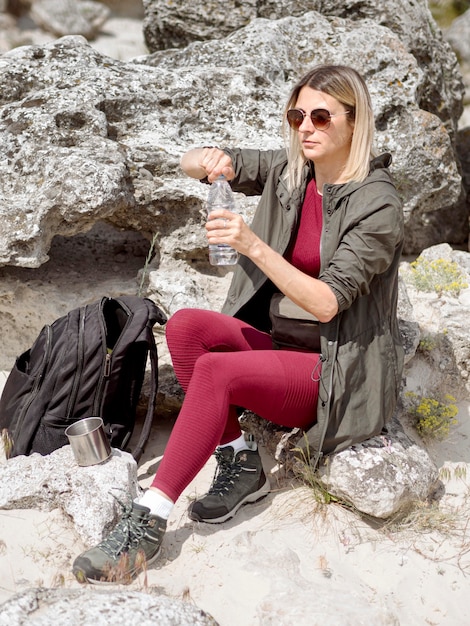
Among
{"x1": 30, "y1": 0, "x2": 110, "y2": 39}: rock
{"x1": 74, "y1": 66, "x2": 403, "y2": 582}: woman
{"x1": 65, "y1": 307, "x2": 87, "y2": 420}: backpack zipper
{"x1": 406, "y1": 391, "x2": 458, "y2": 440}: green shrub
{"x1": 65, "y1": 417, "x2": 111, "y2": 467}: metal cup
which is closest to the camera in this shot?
{"x1": 74, "y1": 66, "x2": 403, "y2": 582}: woman

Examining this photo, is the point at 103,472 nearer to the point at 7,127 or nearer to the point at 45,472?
the point at 45,472

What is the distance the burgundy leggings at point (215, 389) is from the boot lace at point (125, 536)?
0.57 feet

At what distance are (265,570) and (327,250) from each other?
4.78ft

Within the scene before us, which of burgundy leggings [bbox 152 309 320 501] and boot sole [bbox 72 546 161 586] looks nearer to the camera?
boot sole [bbox 72 546 161 586]

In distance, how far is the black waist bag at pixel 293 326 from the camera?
132 inches

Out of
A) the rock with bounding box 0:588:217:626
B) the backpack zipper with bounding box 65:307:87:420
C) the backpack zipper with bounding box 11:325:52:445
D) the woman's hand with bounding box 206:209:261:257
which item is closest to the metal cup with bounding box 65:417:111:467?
the backpack zipper with bounding box 65:307:87:420

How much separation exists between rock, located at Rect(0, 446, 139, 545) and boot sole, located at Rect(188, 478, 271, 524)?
32 cm

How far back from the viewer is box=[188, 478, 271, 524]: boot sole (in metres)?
3.37

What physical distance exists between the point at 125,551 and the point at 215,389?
31.1 inches

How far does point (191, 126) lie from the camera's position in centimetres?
490

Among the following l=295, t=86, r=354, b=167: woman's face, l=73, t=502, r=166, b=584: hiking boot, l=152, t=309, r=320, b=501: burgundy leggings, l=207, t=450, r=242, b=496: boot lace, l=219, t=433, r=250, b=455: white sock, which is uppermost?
l=295, t=86, r=354, b=167: woman's face

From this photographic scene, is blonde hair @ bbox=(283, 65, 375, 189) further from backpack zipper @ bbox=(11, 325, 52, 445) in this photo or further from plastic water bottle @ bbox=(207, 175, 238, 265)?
backpack zipper @ bbox=(11, 325, 52, 445)

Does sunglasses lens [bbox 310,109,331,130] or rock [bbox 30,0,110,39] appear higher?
rock [bbox 30,0,110,39]

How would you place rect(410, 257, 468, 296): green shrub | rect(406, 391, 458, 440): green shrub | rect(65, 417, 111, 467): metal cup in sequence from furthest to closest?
rect(410, 257, 468, 296): green shrub, rect(406, 391, 458, 440): green shrub, rect(65, 417, 111, 467): metal cup
